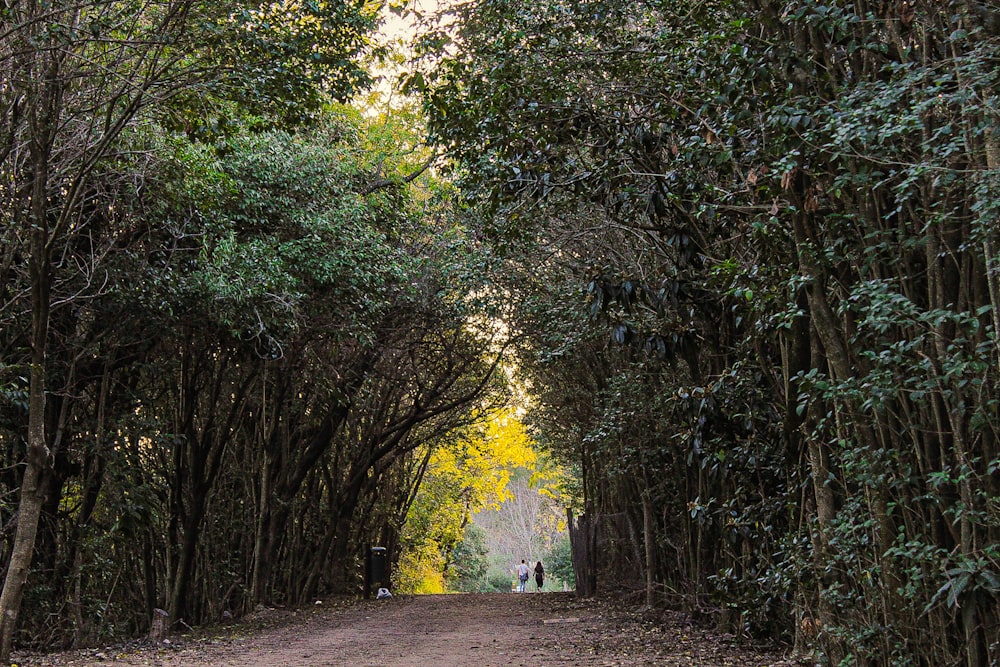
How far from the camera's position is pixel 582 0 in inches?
300

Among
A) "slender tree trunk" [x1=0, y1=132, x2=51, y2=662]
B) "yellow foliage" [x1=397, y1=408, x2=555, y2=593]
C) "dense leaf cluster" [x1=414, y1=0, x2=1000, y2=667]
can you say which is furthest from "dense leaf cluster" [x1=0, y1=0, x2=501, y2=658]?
Answer: "yellow foliage" [x1=397, y1=408, x2=555, y2=593]

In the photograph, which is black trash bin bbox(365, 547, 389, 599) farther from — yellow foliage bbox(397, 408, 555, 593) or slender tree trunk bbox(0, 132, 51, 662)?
slender tree trunk bbox(0, 132, 51, 662)

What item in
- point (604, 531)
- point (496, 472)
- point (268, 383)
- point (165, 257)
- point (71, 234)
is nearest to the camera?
point (71, 234)

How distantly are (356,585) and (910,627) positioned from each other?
1711 centimetres

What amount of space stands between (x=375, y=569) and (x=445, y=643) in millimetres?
8953

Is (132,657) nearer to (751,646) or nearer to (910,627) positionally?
(751,646)

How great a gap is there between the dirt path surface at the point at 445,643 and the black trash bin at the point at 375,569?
11.6ft

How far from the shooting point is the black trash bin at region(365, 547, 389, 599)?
722 inches

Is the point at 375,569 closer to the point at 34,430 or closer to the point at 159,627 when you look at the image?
the point at 159,627

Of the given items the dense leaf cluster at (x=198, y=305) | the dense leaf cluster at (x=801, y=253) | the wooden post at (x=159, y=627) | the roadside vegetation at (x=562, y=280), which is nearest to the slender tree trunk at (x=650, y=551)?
the roadside vegetation at (x=562, y=280)

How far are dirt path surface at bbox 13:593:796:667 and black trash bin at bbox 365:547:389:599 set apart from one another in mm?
3538

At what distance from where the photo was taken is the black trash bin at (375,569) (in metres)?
18.3

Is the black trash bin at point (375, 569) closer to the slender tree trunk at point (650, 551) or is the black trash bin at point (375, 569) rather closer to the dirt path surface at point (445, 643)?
the dirt path surface at point (445, 643)

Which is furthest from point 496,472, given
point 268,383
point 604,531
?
point 268,383
